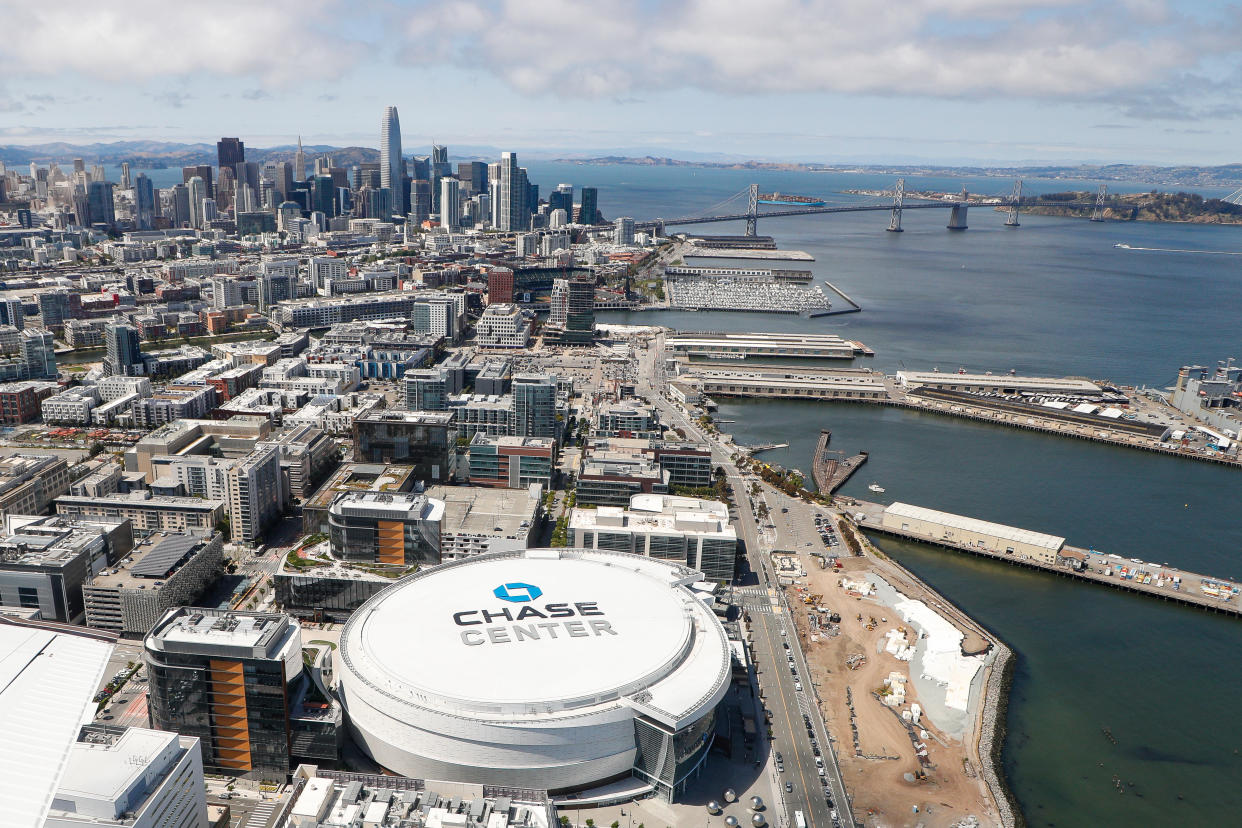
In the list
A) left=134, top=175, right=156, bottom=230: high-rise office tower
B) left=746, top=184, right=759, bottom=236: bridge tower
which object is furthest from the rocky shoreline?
left=134, top=175, right=156, bottom=230: high-rise office tower

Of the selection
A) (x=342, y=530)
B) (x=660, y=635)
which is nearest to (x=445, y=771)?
(x=660, y=635)

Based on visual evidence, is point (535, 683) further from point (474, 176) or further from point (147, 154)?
point (147, 154)

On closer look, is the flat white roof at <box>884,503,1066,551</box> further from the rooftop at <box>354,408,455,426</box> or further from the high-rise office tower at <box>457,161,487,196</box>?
the high-rise office tower at <box>457,161,487,196</box>

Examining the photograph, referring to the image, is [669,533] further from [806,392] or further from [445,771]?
[806,392]

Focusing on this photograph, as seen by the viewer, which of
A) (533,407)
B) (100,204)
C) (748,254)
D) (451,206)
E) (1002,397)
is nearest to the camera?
(533,407)

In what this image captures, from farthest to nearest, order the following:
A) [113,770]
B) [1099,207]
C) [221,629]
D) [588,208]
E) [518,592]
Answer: [1099,207], [588,208], [518,592], [221,629], [113,770]

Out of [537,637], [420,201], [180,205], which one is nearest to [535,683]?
[537,637]

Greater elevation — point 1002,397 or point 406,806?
point 1002,397

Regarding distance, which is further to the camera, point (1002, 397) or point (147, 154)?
point (147, 154)
